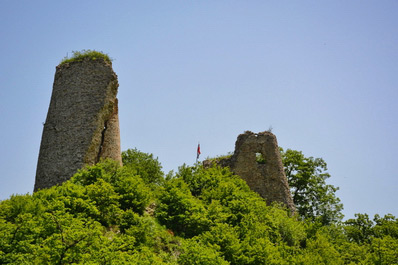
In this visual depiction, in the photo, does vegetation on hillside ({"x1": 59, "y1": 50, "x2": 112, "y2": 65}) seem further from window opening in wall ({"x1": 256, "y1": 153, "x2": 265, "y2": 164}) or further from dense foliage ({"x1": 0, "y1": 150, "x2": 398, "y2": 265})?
window opening in wall ({"x1": 256, "y1": 153, "x2": 265, "y2": 164})

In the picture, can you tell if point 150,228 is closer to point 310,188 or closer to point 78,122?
point 78,122

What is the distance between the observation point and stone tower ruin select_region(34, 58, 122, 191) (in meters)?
17.5

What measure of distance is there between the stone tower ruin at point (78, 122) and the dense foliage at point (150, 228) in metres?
1.28

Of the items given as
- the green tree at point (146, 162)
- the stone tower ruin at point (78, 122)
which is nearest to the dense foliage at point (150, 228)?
the stone tower ruin at point (78, 122)

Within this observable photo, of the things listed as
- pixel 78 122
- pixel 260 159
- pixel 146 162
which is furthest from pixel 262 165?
pixel 78 122

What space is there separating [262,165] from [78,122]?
12.4m

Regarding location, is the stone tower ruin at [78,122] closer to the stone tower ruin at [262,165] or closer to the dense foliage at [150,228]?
the dense foliage at [150,228]

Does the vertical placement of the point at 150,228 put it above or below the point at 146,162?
below

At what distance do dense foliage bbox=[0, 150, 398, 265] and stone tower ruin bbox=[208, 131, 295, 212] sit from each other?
200cm

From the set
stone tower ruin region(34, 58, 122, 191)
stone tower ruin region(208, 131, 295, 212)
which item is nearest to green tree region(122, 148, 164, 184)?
stone tower ruin region(208, 131, 295, 212)

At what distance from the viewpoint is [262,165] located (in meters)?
25.2

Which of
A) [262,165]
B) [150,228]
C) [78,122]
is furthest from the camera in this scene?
[262,165]

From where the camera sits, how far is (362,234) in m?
28.2

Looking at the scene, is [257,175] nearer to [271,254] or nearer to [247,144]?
[247,144]
